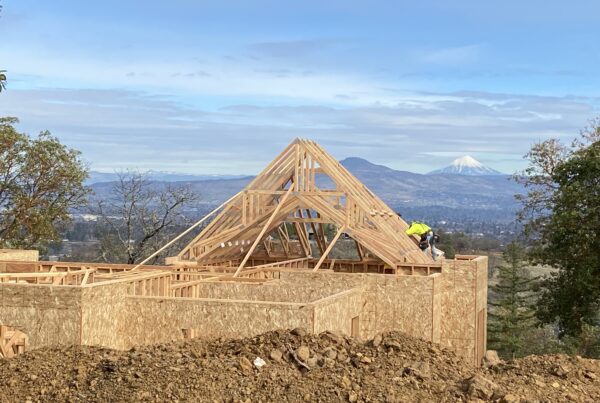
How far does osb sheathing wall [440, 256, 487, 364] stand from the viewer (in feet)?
68.9

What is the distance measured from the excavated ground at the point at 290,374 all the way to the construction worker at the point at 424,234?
1019 cm

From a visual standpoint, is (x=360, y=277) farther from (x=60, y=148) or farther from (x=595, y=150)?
(x=60, y=148)

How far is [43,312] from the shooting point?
49.3ft

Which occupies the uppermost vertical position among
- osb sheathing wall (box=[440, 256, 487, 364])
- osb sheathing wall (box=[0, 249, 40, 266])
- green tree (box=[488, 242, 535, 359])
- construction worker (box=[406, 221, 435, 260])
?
construction worker (box=[406, 221, 435, 260])

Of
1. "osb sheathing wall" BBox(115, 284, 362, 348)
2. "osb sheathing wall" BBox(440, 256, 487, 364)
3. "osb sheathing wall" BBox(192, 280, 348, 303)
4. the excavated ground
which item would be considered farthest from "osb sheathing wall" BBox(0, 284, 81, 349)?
"osb sheathing wall" BBox(440, 256, 487, 364)

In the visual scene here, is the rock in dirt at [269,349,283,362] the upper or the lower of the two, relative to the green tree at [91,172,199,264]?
lower

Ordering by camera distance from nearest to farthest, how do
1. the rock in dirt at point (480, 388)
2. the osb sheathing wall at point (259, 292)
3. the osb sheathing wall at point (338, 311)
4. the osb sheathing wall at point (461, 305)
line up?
the rock in dirt at point (480, 388)
the osb sheathing wall at point (338, 311)
the osb sheathing wall at point (259, 292)
the osb sheathing wall at point (461, 305)

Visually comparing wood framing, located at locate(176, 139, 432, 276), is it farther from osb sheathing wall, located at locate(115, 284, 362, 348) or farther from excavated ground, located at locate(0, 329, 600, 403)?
excavated ground, located at locate(0, 329, 600, 403)

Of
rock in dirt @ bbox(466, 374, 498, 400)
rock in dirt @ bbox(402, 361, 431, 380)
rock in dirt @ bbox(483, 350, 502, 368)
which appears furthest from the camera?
rock in dirt @ bbox(483, 350, 502, 368)

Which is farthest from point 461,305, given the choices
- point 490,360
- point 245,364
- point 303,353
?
point 245,364

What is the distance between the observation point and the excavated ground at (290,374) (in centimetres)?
991

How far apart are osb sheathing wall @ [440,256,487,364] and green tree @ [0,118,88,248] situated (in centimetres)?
1770

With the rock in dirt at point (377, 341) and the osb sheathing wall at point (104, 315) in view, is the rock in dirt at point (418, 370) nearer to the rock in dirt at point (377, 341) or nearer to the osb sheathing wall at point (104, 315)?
the rock in dirt at point (377, 341)

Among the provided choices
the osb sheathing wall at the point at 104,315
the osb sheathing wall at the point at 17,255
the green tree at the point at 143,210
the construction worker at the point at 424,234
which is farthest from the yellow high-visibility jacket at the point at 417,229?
the green tree at the point at 143,210
